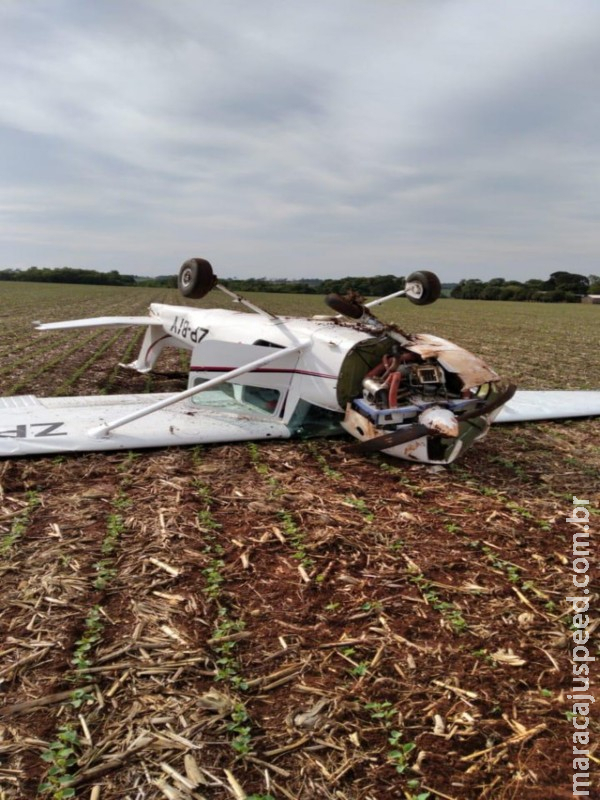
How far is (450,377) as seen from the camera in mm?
7641

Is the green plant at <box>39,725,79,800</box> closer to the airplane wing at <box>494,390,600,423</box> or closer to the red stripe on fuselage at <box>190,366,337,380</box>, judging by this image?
the red stripe on fuselage at <box>190,366,337,380</box>

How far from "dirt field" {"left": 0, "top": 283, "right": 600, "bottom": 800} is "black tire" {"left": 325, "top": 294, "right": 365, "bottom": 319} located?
7.64ft

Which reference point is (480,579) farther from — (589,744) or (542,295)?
(542,295)

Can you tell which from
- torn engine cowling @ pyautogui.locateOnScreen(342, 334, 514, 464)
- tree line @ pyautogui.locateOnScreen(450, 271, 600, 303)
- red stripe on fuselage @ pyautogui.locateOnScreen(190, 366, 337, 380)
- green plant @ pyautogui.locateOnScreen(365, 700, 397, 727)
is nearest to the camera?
green plant @ pyautogui.locateOnScreen(365, 700, 397, 727)

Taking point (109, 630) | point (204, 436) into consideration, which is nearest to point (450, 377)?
point (204, 436)

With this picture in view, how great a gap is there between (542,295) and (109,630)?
351 feet

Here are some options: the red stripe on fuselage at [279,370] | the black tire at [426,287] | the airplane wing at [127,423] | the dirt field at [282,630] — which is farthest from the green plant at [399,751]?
the black tire at [426,287]

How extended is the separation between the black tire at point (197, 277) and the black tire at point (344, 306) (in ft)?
5.62

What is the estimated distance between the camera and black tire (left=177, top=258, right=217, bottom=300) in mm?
7672

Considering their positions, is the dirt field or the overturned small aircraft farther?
the overturned small aircraft

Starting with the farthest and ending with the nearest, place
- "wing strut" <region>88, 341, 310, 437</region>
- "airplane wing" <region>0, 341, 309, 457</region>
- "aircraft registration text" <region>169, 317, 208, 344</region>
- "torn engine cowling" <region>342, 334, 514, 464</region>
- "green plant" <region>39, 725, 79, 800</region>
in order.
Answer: "aircraft registration text" <region>169, 317, 208, 344</region>
"wing strut" <region>88, 341, 310, 437</region>
"airplane wing" <region>0, 341, 309, 457</region>
"torn engine cowling" <region>342, 334, 514, 464</region>
"green plant" <region>39, 725, 79, 800</region>

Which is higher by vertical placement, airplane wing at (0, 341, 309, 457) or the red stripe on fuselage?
the red stripe on fuselage

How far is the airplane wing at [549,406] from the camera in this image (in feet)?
31.3

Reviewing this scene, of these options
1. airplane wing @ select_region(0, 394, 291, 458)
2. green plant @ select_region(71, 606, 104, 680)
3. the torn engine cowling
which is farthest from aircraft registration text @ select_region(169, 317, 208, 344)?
green plant @ select_region(71, 606, 104, 680)
